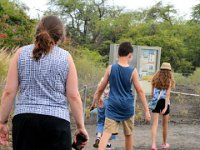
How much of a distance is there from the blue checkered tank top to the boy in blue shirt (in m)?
2.88

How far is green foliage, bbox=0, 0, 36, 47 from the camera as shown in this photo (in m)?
17.9

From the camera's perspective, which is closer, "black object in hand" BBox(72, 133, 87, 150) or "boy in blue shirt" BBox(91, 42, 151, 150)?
"black object in hand" BBox(72, 133, 87, 150)

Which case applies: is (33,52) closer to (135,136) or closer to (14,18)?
(135,136)

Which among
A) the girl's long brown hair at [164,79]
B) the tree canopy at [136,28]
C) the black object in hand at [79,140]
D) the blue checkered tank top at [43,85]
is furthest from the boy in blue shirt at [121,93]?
the tree canopy at [136,28]

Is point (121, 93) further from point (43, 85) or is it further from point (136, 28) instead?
point (136, 28)

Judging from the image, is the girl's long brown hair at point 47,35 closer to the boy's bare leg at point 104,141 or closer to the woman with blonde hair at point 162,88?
the boy's bare leg at point 104,141

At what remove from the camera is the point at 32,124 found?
4148 mm

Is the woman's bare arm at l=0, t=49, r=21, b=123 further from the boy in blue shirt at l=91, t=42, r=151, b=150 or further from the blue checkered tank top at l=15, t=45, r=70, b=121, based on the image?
the boy in blue shirt at l=91, t=42, r=151, b=150

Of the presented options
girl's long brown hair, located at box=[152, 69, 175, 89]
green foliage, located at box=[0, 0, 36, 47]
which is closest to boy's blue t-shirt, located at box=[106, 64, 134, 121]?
girl's long brown hair, located at box=[152, 69, 175, 89]

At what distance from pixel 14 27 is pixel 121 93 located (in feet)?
41.2

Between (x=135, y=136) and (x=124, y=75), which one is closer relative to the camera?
(x=124, y=75)

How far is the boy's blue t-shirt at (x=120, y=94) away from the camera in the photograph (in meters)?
7.13

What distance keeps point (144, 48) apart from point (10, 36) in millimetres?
7942

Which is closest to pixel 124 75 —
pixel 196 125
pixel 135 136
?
pixel 135 136
